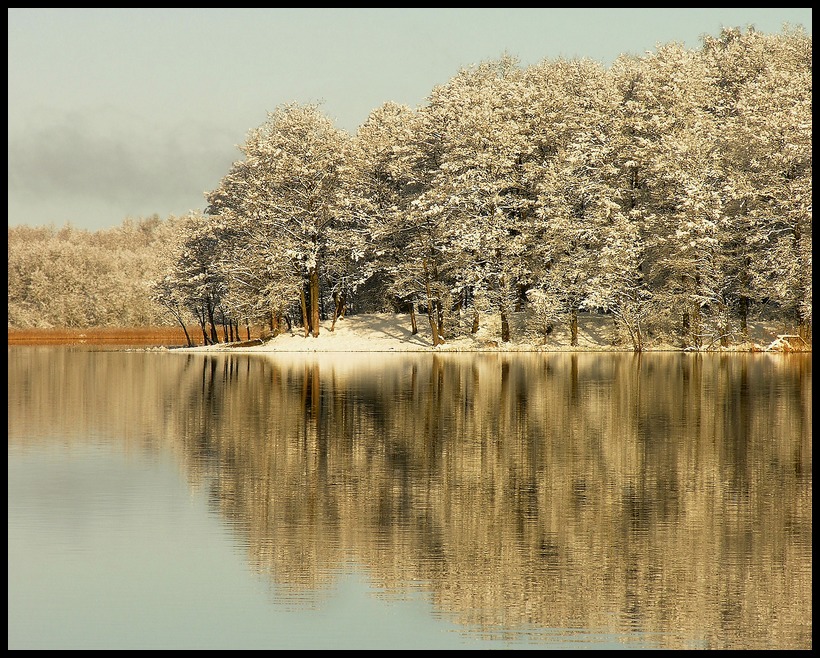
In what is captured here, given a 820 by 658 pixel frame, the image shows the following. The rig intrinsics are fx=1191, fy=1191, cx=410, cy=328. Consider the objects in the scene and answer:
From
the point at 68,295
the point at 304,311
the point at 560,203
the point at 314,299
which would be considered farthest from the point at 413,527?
the point at 68,295

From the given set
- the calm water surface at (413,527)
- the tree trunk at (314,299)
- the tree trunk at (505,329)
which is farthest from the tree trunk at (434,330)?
the calm water surface at (413,527)

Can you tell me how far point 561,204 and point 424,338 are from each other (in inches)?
546

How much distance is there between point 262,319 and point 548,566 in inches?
3015

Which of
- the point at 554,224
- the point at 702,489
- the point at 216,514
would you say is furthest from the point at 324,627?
the point at 554,224

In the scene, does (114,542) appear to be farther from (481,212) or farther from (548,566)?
(481,212)

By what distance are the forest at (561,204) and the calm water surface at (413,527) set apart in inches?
1523

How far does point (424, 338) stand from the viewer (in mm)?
80250

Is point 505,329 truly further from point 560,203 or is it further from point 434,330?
point 560,203

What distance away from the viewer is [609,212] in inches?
2817

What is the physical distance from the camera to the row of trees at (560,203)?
7081 centimetres

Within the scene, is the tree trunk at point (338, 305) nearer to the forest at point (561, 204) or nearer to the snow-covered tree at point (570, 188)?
the forest at point (561, 204)

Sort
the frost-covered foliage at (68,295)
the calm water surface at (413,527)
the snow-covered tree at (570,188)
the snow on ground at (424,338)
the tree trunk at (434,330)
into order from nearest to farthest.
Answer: the calm water surface at (413,527) < the snow-covered tree at (570,188) < the snow on ground at (424,338) < the tree trunk at (434,330) < the frost-covered foliage at (68,295)

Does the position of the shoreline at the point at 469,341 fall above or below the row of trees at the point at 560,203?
below

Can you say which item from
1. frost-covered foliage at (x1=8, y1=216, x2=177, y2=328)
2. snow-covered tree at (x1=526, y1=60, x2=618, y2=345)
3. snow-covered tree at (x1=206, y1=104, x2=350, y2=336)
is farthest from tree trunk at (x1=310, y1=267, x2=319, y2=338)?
frost-covered foliage at (x1=8, y1=216, x2=177, y2=328)
